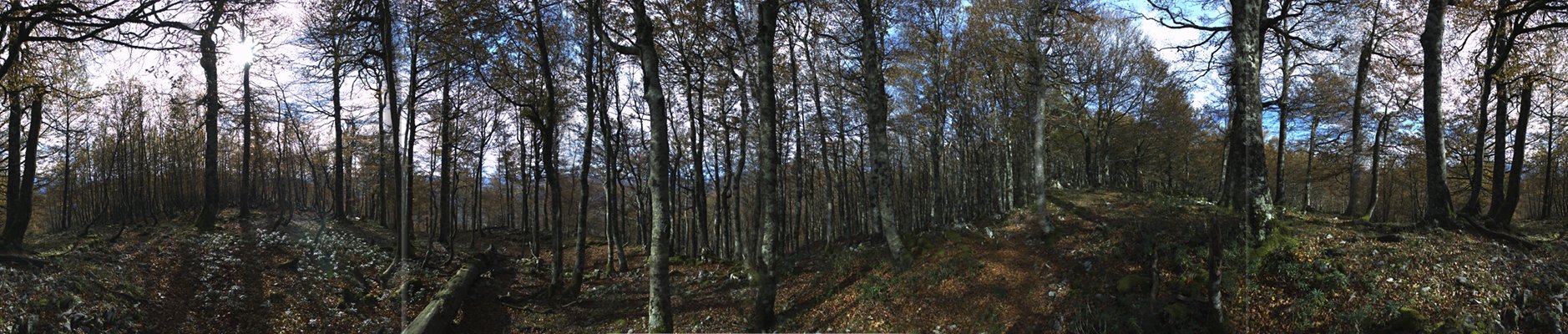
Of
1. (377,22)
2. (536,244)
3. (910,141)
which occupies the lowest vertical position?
(536,244)

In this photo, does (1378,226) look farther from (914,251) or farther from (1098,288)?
(914,251)

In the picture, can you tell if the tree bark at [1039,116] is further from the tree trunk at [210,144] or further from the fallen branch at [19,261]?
the tree trunk at [210,144]

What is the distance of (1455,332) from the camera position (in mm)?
5195

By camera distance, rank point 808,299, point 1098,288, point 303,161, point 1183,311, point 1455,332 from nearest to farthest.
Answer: point 1455,332 → point 1183,311 → point 1098,288 → point 808,299 → point 303,161

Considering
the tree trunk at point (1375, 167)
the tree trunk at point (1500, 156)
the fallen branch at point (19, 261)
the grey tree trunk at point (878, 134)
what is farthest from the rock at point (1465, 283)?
the fallen branch at point (19, 261)

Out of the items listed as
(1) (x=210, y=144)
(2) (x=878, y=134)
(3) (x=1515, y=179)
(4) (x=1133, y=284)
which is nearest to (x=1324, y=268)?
(4) (x=1133, y=284)

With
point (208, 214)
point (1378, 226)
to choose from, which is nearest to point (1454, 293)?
point (1378, 226)

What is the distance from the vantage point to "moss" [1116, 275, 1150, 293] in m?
7.33

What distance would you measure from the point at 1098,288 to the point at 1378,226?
5.91 m

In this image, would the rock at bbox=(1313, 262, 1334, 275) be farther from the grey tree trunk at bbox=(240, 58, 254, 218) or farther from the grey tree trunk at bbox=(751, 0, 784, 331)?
the grey tree trunk at bbox=(240, 58, 254, 218)

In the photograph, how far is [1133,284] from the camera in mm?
7410

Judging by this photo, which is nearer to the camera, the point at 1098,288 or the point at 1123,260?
the point at 1098,288

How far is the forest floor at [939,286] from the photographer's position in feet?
20.0

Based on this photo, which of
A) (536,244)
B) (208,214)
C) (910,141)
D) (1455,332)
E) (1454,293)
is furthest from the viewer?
(910,141)
